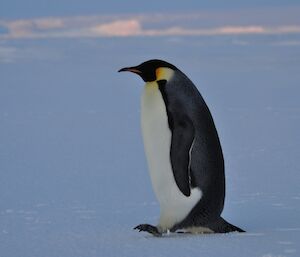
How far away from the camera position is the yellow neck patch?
14.2 ft

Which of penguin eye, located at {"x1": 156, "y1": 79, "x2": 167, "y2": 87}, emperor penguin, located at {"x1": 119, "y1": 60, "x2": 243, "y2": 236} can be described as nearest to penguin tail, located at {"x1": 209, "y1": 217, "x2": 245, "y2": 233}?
emperor penguin, located at {"x1": 119, "y1": 60, "x2": 243, "y2": 236}

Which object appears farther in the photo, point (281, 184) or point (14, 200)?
point (281, 184)

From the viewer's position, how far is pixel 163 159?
4332 millimetres

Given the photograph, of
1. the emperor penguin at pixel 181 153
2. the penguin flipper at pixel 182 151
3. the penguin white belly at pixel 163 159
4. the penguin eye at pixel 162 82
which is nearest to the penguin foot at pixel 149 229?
the emperor penguin at pixel 181 153

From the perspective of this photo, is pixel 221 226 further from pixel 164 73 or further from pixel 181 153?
pixel 164 73

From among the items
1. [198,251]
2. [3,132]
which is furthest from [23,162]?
[198,251]

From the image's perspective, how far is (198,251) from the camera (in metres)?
3.66

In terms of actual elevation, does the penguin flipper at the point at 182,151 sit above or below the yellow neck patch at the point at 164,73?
below

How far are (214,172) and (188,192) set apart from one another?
→ 0.20m

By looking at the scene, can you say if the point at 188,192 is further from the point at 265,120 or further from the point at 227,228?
the point at 265,120

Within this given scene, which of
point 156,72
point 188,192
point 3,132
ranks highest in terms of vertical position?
point 156,72

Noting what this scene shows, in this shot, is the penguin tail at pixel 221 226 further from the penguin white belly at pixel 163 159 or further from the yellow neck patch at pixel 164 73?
the yellow neck patch at pixel 164 73

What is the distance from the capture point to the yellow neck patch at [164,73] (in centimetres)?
434

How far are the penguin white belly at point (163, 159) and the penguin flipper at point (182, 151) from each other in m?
0.08
